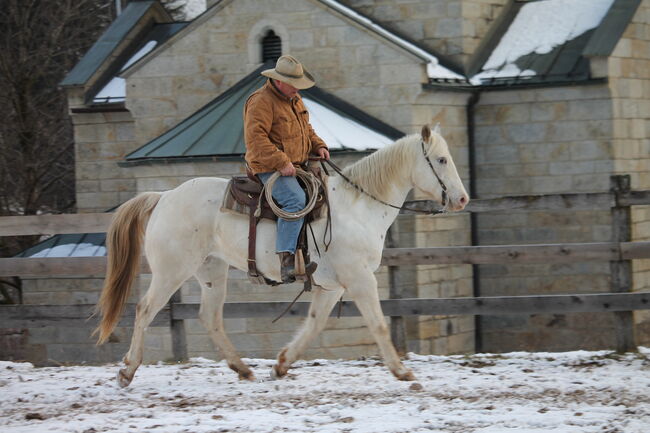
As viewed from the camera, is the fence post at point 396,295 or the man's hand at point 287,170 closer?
the man's hand at point 287,170

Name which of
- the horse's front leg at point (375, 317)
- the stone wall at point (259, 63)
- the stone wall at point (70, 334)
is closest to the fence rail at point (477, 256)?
the horse's front leg at point (375, 317)

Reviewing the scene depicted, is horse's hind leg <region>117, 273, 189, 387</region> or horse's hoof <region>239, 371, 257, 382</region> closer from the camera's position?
horse's hind leg <region>117, 273, 189, 387</region>

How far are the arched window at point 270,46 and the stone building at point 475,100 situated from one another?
22 millimetres

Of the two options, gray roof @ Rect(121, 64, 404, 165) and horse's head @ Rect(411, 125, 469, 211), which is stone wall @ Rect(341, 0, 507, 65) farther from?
horse's head @ Rect(411, 125, 469, 211)

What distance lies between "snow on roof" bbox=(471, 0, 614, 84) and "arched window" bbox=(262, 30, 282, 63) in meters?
3.14

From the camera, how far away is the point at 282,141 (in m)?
7.96

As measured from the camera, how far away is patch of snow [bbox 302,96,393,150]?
15.0 meters

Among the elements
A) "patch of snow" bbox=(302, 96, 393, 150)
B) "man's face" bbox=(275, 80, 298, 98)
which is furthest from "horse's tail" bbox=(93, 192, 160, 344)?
"patch of snow" bbox=(302, 96, 393, 150)

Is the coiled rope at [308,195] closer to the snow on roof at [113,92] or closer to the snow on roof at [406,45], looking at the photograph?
the snow on roof at [406,45]

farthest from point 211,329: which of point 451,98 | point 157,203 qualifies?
point 451,98

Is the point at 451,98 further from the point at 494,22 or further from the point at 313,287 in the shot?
the point at 313,287

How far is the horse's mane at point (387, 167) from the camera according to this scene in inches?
314

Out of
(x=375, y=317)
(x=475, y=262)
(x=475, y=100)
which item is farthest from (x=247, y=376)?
(x=475, y=100)

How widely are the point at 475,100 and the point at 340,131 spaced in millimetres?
2943
